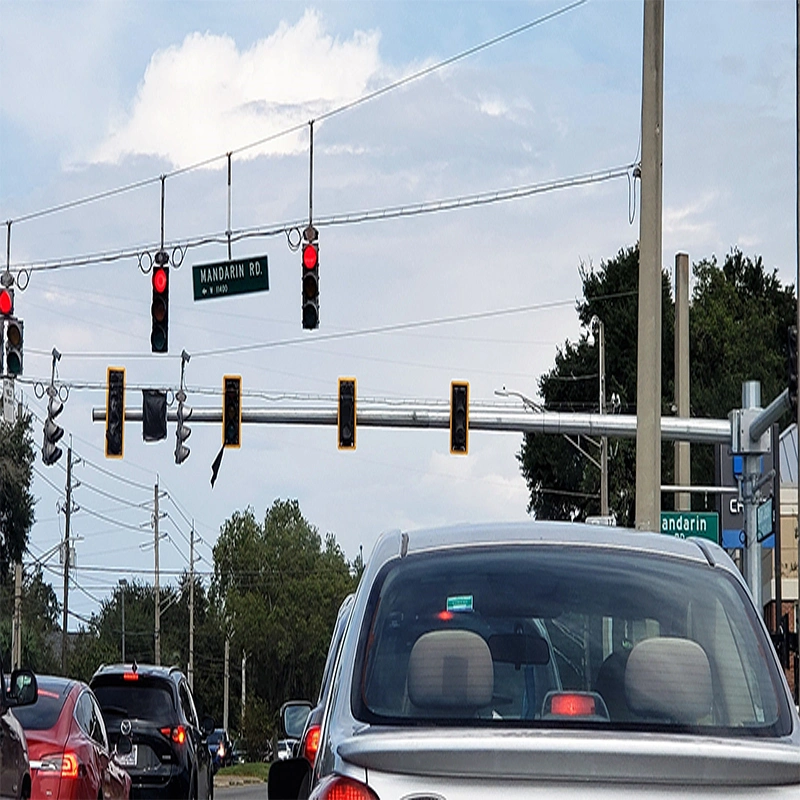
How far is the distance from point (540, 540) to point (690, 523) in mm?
20073

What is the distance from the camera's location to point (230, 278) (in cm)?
2805

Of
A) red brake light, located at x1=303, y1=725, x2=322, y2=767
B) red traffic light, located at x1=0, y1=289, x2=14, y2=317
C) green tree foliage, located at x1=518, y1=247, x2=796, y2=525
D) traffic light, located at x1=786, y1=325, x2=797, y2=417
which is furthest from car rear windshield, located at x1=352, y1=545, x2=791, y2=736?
green tree foliage, located at x1=518, y1=247, x2=796, y2=525

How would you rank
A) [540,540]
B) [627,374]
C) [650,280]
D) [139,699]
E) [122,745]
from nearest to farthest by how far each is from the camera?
[540,540] < [122,745] < [139,699] < [650,280] < [627,374]

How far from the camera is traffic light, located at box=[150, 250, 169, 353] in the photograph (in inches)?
1105

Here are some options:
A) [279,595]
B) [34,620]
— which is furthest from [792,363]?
[279,595]

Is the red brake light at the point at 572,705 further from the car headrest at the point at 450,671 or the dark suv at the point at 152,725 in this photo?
the dark suv at the point at 152,725

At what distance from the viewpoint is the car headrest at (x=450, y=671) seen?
5.11 metres

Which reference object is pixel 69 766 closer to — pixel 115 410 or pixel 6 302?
pixel 6 302

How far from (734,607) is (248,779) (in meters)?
52.8

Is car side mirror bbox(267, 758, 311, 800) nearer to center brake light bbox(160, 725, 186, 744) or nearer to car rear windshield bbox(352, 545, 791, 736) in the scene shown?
car rear windshield bbox(352, 545, 791, 736)

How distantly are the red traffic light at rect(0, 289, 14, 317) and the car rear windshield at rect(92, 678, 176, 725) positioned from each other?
34.0 ft

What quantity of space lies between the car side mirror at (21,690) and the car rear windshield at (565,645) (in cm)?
596

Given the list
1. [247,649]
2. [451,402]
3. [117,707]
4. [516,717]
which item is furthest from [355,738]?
[247,649]

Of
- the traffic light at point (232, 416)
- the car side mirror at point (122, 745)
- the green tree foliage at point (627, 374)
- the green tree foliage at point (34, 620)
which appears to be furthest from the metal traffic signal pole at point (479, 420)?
the green tree foliage at point (34, 620)
